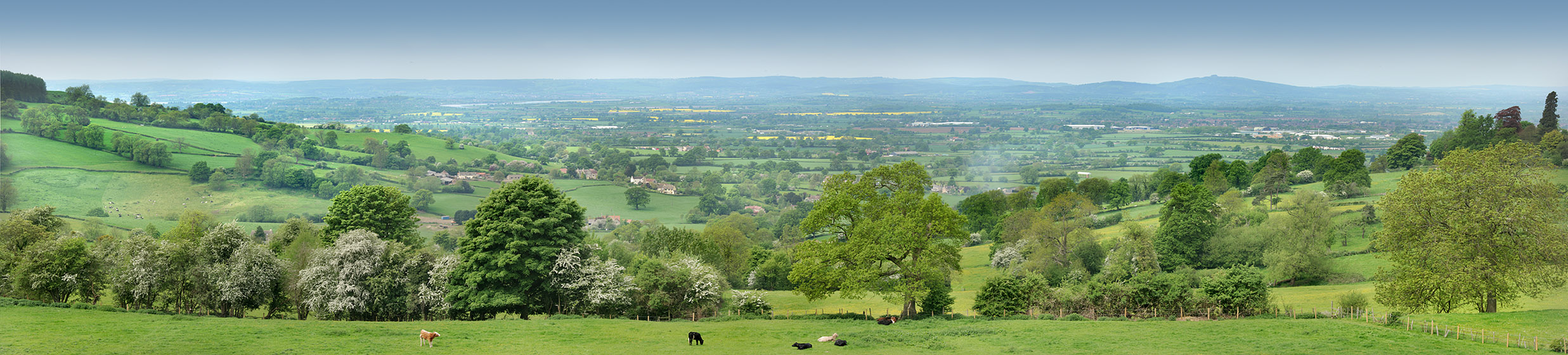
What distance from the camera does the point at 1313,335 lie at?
25016 millimetres

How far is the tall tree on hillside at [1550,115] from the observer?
77.2 metres

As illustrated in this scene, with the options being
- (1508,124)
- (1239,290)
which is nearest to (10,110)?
(1239,290)

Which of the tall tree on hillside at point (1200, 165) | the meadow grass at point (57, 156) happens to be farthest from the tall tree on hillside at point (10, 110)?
the tall tree on hillside at point (1200, 165)

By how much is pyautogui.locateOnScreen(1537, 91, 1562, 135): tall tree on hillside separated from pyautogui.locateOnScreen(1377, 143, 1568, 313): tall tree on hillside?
64274mm

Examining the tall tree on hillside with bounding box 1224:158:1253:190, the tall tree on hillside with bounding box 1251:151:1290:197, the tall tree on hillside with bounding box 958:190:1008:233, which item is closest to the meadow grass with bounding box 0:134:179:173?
the tall tree on hillside with bounding box 958:190:1008:233

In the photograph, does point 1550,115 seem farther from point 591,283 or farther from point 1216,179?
point 591,283

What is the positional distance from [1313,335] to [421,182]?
142m

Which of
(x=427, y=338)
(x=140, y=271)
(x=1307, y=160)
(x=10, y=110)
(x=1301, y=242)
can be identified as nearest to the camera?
(x=427, y=338)

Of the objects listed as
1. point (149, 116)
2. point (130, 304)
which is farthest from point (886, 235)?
point (149, 116)

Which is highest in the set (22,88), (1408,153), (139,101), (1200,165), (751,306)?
(22,88)

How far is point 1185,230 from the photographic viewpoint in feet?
183

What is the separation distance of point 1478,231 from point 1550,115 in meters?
70.4

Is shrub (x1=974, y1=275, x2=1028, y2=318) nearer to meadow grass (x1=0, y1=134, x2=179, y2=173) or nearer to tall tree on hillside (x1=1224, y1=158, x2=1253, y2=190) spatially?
tall tree on hillside (x1=1224, y1=158, x2=1253, y2=190)

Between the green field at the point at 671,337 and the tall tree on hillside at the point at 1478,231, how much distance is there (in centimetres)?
538
